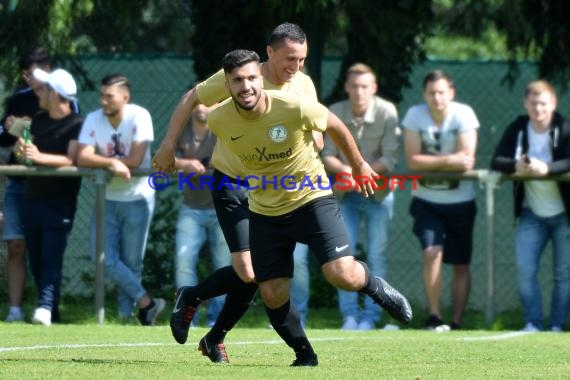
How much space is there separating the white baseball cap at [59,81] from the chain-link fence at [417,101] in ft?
8.08

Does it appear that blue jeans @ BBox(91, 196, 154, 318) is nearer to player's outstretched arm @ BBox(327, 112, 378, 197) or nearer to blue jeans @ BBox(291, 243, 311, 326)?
blue jeans @ BBox(291, 243, 311, 326)

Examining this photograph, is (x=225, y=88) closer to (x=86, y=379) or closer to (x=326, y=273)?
(x=326, y=273)

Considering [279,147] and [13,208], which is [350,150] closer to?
[279,147]

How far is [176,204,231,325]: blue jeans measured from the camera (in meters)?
11.9

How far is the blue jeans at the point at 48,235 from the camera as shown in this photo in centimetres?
1182

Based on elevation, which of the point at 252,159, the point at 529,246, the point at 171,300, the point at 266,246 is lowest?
the point at 171,300

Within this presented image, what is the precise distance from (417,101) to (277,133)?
7.20 metres

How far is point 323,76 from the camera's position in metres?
14.6

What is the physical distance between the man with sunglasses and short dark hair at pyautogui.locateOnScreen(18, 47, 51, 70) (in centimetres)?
58

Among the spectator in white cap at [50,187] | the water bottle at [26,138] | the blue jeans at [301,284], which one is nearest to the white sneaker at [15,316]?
the spectator in white cap at [50,187]

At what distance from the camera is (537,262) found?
466 inches

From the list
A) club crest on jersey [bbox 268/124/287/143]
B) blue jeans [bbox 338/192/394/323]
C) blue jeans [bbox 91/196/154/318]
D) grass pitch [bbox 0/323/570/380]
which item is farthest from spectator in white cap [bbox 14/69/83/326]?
club crest on jersey [bbox 268/124/287/143]

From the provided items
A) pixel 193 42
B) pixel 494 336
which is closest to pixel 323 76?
pixel 193 42

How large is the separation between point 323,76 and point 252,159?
6.85 metres
